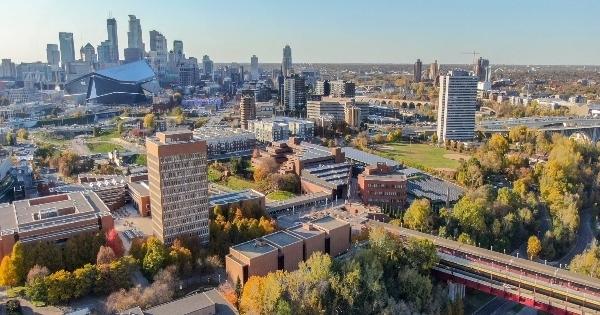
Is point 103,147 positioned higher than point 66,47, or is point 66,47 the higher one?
point 66,47

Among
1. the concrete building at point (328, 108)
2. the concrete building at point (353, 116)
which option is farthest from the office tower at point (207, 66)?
the concrete building at point (353, 116)

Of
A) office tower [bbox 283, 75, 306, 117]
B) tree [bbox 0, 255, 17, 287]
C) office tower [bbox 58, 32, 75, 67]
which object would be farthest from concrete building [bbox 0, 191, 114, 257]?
office tower [bbox 58, 32, 75, 67]

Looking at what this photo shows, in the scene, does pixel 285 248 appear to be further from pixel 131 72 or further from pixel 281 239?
pixel 131 72

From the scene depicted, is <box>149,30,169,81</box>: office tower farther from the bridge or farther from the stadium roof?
the bridge

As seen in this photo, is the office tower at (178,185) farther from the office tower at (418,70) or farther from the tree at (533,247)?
the office tower at (418,70)

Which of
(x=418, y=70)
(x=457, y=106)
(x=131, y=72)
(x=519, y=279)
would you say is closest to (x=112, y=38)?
(x=131, y=72)

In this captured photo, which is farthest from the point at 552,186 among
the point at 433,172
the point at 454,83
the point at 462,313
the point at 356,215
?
the point at 454,83

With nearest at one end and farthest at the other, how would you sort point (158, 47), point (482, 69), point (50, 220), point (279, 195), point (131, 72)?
point (50, 220)
point (279, 195)
point (131, 72)
point (482, 69)
point (158, 47)
